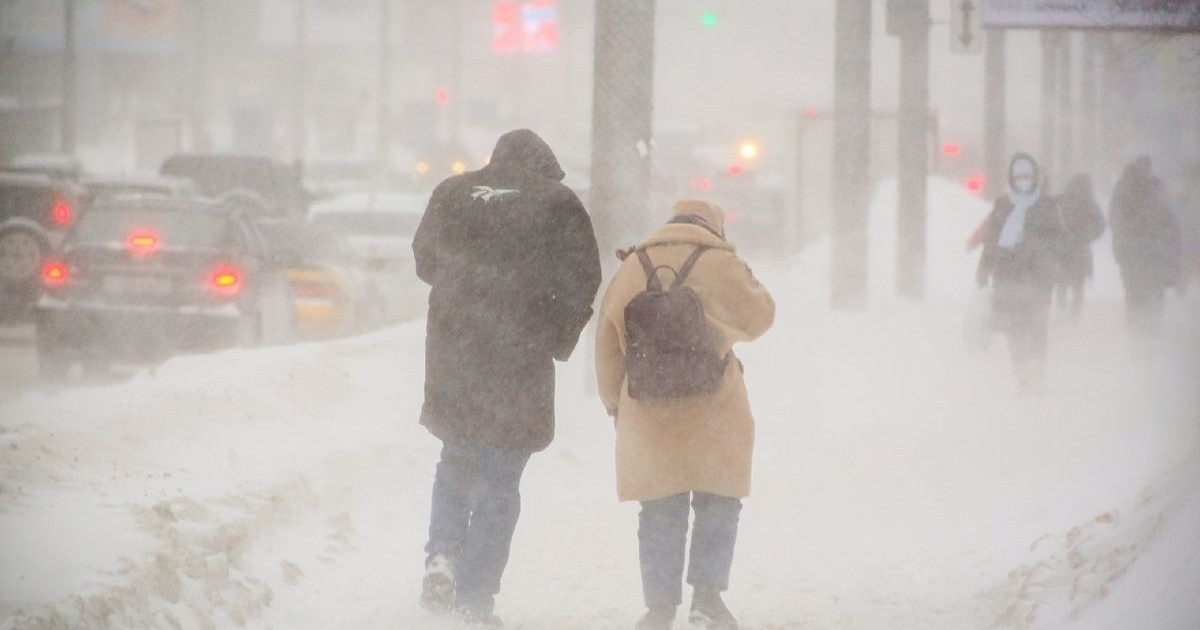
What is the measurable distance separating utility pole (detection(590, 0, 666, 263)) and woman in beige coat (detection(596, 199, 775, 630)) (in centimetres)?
439

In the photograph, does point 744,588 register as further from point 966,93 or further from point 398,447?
point 966,93

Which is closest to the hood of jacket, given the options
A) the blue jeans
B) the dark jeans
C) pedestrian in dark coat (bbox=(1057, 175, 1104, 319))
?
the blue jeans

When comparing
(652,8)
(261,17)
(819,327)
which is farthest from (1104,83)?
(261,17)

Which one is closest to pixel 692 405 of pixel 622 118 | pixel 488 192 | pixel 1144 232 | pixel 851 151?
pixel 488 192

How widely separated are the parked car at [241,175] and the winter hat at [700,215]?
21296mm

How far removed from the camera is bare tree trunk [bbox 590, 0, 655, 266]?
34.3 feet

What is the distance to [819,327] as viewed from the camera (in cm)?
1498

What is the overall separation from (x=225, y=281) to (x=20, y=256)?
222 inches

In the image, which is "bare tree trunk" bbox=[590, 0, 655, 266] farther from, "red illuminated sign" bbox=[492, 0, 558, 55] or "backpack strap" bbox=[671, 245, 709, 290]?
"red illuminated sign" bbox=[492, 0, 558, 55]

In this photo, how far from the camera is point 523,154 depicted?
237 inches

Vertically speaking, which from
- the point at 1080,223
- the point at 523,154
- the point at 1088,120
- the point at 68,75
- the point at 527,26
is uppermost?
the point at 527,26

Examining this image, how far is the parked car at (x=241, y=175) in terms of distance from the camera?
27.1 meters

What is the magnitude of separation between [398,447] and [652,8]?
3.40 m

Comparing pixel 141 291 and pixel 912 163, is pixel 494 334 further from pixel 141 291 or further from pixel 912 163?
pixel 912 163
